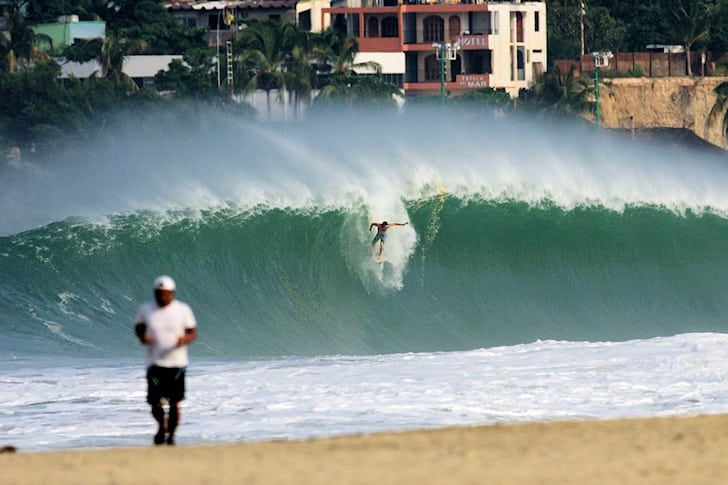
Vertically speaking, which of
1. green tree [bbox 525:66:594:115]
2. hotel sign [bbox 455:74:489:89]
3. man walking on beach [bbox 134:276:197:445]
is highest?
hotel sign [bbox 455:74:489:89]

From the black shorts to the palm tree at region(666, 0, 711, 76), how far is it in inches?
2655

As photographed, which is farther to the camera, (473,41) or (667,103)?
(667,103)

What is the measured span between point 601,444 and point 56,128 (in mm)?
48387

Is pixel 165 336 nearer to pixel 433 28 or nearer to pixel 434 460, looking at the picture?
Result: pixel 434 460

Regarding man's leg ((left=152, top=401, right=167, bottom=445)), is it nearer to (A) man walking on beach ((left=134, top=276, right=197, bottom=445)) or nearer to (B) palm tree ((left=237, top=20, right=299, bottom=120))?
(A) man walking on beach ((left=134, top=276, right=197, bottom=445))

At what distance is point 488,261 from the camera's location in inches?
934

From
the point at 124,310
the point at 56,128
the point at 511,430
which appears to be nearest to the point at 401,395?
the point at 511,430

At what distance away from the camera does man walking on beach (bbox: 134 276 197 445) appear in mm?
10305

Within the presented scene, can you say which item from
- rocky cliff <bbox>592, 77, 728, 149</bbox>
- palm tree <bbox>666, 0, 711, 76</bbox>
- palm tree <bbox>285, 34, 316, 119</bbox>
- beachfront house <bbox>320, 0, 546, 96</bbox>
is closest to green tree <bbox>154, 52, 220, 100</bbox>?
palm tree <bbox>285, 34, 316, 119</bbox>

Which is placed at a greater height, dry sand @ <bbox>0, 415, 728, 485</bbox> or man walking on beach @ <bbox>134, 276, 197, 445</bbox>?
man walking on beach @ <bbox>134, 276, 197, 445</bbox>

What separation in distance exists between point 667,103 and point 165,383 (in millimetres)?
64635

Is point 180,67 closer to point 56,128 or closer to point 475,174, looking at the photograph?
point 56,128

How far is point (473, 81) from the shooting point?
69.9 metres

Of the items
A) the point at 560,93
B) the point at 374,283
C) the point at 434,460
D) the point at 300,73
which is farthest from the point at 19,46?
the point at 434,460
